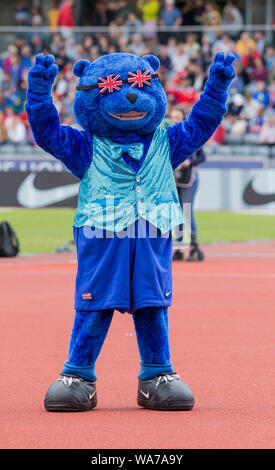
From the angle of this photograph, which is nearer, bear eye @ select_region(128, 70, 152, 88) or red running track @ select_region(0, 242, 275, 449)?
red running track @ select_region(0, 242, 275, 449)

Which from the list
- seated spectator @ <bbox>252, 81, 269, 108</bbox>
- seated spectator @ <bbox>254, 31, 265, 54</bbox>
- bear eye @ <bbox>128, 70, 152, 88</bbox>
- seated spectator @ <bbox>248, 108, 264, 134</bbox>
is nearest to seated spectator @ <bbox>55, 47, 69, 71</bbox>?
seated spectator @ <bbox>254, 31, 265, 54</bbox>

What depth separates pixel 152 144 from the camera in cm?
535

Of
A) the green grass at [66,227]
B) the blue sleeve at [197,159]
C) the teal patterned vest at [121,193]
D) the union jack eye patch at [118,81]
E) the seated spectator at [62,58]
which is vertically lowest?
the green grass at [66,227]

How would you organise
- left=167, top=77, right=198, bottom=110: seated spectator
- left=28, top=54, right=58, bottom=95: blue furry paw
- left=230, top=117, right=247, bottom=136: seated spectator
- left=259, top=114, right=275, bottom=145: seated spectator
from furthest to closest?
1. left=230, top=117, right=247, bottom=136: seated spectator
2. left=259, top=114, right=275, bottom=145: seated spectator
3. left=167, top=77, right=198, bottom=110: seated spectator
4. left=28, top=54, right=58, bottom=95: blue furry paw

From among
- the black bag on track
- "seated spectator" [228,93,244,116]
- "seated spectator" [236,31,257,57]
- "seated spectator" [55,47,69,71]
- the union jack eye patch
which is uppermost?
"seated spectator" [236,31,257,57]

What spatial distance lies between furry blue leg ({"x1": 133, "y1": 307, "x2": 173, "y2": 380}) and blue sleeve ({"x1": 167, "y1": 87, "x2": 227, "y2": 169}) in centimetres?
89

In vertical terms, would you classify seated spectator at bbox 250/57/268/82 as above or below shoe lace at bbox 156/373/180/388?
above

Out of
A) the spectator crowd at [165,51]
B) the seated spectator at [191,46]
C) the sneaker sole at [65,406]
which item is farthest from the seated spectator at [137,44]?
the sneaker sole at [65,406]

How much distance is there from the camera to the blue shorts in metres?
5.10

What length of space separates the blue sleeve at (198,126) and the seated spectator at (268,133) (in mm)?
18015

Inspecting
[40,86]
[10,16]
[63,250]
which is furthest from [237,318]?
[10,16]

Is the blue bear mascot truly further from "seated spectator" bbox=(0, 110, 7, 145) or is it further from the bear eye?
"seated spectator" bbox=(0, 110, 7, 145)

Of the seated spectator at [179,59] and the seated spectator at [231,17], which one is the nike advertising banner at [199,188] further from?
the seated spectator at [231,17]

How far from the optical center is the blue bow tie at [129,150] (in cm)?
528
